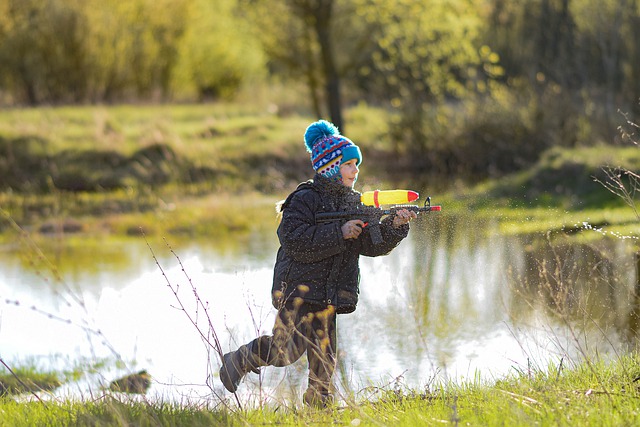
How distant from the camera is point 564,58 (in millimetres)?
23141

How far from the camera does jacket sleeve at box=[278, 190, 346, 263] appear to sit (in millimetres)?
5246

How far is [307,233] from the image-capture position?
5.30 meters

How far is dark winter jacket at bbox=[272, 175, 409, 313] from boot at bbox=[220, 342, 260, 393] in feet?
1.16

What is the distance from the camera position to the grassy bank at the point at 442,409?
4465mm

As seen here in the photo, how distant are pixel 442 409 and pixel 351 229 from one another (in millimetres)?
1025

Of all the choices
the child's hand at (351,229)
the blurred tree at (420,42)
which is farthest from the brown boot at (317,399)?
the blurred tree at (420,42)

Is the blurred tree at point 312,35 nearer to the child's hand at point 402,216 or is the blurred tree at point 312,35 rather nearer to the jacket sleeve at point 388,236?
the jacket sleeve at point 388,236

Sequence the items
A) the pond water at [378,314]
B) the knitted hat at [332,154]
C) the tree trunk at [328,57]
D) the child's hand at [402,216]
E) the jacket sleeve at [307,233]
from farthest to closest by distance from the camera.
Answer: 1. the tree trunk at [328,57]
2. the pond water at [378,314]
3. the knitted hat at [332,154]
4. the jacket sleeve at [307,233]
5. the child's hand at [402,216]

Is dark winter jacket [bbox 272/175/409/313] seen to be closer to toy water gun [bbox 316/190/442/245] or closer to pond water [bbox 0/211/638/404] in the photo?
toy water gun [bbox 316/190/442/245]

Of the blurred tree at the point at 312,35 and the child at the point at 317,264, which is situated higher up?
the blurred tree at the point at 312,35

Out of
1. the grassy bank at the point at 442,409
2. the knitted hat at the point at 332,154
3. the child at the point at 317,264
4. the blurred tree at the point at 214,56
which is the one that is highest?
the blurred tree at the point at 214,56

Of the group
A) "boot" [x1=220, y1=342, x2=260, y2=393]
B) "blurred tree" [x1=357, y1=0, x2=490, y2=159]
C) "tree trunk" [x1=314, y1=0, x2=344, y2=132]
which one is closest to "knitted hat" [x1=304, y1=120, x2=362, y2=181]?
"boot" [x1=220, y1=342, x2=260, y2=393]

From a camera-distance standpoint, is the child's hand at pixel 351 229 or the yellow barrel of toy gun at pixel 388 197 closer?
the yellow barrel of toy gun at pixel 388 197

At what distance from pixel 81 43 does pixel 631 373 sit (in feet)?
76.8
